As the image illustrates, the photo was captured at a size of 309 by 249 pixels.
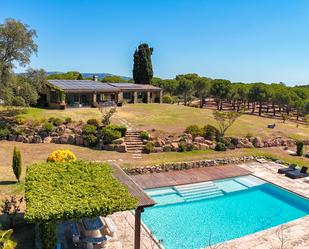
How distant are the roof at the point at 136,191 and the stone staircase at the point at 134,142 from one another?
14572 millimetres

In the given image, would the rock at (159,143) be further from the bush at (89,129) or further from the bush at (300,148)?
the bush at (300,148)

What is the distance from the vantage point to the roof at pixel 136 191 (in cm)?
1264

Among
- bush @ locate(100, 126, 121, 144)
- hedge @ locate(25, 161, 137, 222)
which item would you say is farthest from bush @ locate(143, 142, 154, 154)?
hedge @ locate(25, 161, 137, 222)

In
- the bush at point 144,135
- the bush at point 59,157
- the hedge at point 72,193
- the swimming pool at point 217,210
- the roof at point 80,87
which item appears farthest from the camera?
the roof at point 80,87

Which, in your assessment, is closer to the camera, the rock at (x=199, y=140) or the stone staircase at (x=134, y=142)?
the stone staircase at (x=134, y=142)

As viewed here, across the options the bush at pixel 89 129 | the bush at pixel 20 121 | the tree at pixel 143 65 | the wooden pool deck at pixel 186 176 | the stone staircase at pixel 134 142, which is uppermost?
the tree at pixel 143 65

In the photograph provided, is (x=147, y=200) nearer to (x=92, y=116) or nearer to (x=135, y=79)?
(x=92, y=116)

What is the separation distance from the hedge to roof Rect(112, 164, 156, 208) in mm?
403

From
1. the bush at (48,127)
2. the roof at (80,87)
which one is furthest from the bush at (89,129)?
the roof at (80,87)

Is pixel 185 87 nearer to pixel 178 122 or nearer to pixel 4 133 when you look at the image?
pixel 178 122

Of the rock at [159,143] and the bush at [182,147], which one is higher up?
the rock at [159,143]

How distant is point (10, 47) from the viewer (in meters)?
33.9

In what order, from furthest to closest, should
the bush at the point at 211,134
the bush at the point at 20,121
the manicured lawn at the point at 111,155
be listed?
the bush at the point at 211,134 → the bush at the point at 20,121 → the manicured lawn at the point at 111,155

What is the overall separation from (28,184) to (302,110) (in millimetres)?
61964
